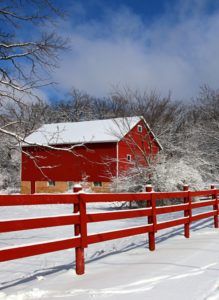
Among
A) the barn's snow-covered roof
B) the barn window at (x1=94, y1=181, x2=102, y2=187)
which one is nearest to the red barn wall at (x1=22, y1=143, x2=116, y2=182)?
the barn window at (x1=94, y1=181, x2=102, y2=187)

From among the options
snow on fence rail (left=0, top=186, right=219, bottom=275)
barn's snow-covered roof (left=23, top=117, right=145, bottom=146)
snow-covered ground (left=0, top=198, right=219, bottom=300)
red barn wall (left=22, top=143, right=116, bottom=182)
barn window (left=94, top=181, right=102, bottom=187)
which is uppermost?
barn's snow-covered roof (left=23, top=117, right=145, bottom=146)

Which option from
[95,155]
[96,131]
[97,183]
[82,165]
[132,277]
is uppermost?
[96,131]

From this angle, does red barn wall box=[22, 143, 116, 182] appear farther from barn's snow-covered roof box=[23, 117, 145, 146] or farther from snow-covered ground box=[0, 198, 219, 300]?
snow-covered ground box=[0, 198, 219, 300]

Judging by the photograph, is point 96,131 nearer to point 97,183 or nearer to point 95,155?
point 95,155

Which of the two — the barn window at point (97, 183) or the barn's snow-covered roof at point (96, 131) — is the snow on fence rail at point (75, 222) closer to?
the barn's snow-covered roof at point (96, 131)

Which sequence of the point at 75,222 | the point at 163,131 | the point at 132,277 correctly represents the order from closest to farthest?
the point at 132,277 < the point at 75,222 < the point at 163,131

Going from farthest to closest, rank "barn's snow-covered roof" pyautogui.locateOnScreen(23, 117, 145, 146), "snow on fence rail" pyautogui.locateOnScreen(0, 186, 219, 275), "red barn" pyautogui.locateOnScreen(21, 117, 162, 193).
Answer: "red barn" pyautogui.locateOnScreen(21, 117, 162, 193) < "barn's snow-covered roof" pyautogui.locateOnScreen(23, 117, 145, 146) < "snow on fence rail" pyautogui.locateOnScreen(0, 186, 219, 275)

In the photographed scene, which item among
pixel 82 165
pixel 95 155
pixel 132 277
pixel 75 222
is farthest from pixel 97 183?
pixel 132 277

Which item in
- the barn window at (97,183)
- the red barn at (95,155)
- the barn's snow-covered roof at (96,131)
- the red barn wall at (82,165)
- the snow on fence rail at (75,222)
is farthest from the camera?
the barn window at (97,183)

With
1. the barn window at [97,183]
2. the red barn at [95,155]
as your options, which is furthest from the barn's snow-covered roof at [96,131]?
the barn window at [97,183]

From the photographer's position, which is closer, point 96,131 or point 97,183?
point 97,183

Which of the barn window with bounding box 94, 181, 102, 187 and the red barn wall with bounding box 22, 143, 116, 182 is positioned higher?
the red barn wall with bounding box 22, 143, 116, 182

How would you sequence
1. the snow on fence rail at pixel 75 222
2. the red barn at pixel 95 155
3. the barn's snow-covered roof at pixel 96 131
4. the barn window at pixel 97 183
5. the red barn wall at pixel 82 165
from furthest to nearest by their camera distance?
Answer: the barn window at pixel 97 183, the red barn wall at pixel 82 165, the red barn at pixel 95 155, the barn's snow-covered roof at pixel 96 131, the snow on fence rail at pixel 75 222

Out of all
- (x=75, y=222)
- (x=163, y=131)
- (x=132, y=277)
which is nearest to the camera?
(x=132, y=277)
